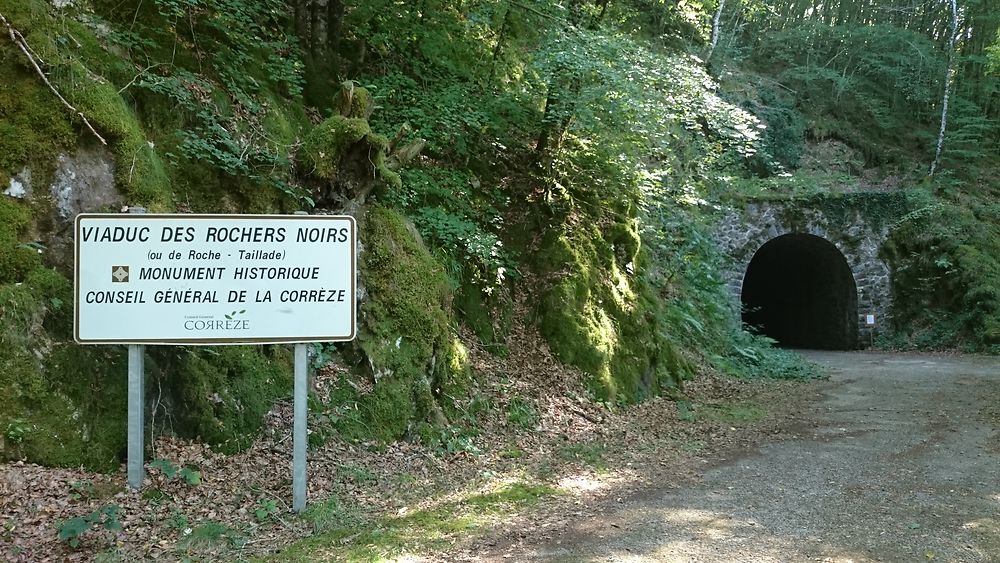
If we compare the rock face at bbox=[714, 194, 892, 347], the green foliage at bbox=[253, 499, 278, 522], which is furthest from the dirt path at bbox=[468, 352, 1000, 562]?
the rock face at bbox=[714, 194, 892, 347]

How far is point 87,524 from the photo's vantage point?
3.85 m

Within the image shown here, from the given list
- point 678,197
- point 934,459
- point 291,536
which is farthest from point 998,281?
point 291,536

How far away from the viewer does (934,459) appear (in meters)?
6.81

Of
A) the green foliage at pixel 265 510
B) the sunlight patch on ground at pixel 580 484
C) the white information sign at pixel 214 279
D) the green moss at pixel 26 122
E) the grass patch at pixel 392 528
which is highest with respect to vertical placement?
the green moss at pixel 26 122

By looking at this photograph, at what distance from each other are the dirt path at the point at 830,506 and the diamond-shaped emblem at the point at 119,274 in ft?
10.7

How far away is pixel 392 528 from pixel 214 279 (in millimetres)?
2288

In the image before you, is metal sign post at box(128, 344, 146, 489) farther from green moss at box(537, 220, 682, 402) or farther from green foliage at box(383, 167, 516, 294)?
green moss at box(537, 220, 682, 402)

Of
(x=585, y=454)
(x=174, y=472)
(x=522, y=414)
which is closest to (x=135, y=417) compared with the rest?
(x=174, y=472)

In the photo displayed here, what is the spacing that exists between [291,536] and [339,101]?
4.70 metres

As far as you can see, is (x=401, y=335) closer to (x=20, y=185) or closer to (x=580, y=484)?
(x=580, y=484)

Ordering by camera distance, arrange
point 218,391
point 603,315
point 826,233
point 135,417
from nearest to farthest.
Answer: point 135,417 < point 218,391 < point 603,315 < point 826,233

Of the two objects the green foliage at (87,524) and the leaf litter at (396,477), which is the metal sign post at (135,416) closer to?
the leaf litter at (396,477)

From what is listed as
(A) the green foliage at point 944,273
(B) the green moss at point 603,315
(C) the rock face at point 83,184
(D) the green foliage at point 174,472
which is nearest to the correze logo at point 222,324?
(D) the green foliage at point 174,472

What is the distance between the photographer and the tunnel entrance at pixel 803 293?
21109 millimetres
